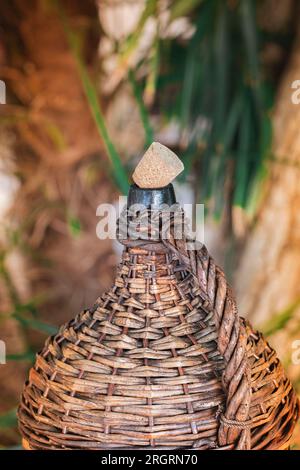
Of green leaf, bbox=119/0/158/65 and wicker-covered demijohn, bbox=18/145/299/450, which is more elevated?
green leaf, bbox=119/0/158/65

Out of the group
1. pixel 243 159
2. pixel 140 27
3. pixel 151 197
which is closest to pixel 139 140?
pixel 243 159

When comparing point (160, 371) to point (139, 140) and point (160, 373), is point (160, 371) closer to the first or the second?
Result: point (160, 373)

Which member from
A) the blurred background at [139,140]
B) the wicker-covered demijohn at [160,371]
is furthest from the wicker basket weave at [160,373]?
the blurred background at [139,140]

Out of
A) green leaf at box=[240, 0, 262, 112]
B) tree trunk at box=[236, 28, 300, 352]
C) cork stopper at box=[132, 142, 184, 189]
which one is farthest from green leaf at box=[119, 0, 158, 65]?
cork stopper at box=[132, 142, 184, 189]

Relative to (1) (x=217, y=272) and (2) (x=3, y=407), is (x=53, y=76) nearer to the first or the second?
(2) (x=3, y=407)

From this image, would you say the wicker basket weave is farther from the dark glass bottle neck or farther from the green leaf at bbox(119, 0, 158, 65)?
the green leaf at bbox(119, 0, 158, 65)

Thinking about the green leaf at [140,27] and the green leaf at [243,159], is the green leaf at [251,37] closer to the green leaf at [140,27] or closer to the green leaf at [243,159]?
the green leaf at [243,159]
